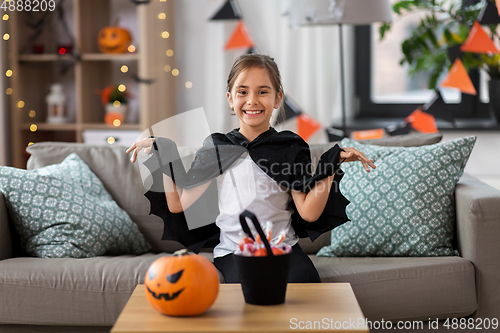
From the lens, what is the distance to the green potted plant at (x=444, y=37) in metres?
2.62

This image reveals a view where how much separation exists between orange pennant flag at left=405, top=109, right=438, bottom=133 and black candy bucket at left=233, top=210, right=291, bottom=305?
1982 mm

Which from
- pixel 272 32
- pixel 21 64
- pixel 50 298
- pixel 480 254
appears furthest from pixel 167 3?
pixel 480 254

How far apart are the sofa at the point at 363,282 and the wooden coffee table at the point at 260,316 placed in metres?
0.42

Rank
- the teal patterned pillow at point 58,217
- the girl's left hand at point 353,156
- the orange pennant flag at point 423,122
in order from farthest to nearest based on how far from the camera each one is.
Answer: the orange pennant flag at point 423,122 → the teal patterned pillow at point 58,217 → the girl's left hand at point 353,156

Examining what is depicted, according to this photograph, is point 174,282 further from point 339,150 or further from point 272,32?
point 272,32

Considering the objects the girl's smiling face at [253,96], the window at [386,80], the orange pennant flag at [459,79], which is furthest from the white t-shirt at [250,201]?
the window at [386,80]

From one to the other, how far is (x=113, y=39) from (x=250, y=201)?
2.00m

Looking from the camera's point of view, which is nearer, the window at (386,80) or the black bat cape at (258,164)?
the black bat cape at (258,164)

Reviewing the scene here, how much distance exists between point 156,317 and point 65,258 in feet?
2.43

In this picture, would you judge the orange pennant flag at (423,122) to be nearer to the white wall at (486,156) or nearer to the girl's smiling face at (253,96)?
the white wall at (486,156)

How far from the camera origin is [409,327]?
1538mm

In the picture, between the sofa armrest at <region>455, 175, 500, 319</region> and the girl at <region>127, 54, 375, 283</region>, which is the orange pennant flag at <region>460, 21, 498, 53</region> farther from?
the girl at <region>127, 54, 375, 283</region>

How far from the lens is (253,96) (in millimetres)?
1441

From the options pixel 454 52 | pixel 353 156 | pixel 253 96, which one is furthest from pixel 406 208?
pixel 454 52
